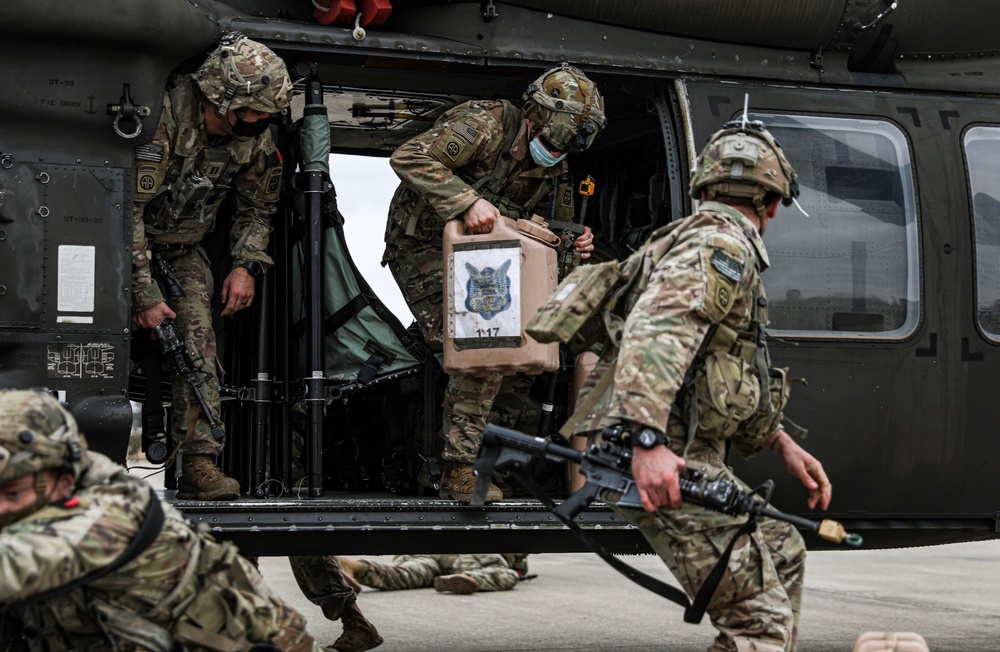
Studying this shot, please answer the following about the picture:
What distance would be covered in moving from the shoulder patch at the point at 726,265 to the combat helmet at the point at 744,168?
0.37 metres

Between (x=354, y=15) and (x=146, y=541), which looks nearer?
(x=146, y=541)

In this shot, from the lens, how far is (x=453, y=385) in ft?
19.5

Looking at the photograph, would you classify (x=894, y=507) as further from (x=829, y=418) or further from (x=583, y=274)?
(x=583, y=274)

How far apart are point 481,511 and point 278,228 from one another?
5.60 ft

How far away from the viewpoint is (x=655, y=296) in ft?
13.1

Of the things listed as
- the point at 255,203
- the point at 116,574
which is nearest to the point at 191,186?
the point at 255,203

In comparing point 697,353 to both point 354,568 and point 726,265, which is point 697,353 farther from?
point 354,568

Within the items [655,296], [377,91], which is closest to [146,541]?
[655,296]

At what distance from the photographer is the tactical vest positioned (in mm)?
4160

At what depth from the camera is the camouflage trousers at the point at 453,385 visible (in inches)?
232

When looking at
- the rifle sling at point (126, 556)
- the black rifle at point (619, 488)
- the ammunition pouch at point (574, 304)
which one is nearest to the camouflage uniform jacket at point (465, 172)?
the ammunition pouch at point (574, 304)

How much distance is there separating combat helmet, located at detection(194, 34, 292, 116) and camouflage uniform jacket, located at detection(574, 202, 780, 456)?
6.22ft

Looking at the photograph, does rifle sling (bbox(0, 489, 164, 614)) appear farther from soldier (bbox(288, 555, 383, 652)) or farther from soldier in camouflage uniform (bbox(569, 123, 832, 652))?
soldier (bbox(288, 555, 383, 652))

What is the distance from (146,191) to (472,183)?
1.41 metres
